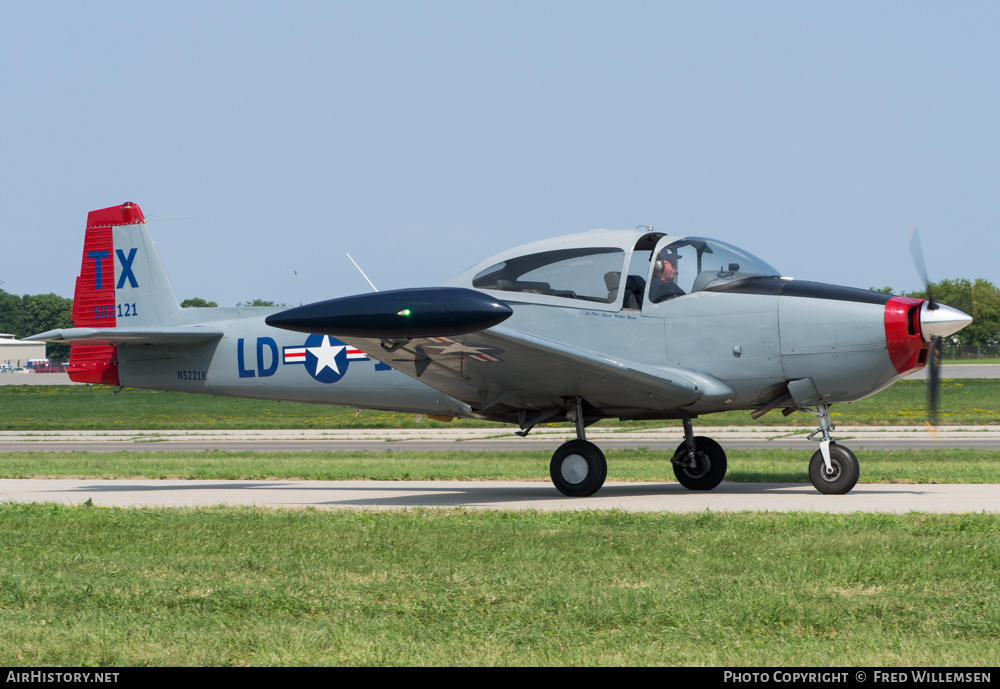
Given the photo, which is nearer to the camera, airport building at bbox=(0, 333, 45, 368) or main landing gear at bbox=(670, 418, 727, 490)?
main landing gear at bbox=(670, 418, 727, 490)

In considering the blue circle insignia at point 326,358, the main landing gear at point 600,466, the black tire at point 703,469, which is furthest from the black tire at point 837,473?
the blue circle insignia at point 326,358

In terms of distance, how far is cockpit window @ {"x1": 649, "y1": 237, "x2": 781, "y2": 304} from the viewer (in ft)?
38.1

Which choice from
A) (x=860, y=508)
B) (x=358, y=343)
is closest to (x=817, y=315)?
(x=860, y=508)

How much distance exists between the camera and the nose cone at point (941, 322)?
421 inches

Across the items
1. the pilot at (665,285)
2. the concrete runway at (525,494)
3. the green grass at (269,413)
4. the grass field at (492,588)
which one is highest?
the pilot at (665,285)

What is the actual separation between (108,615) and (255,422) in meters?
32.1

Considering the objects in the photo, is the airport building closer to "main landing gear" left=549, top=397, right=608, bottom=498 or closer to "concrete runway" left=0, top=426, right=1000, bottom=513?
"concrete runway" left=0, top=426, right=1000, bottom=513

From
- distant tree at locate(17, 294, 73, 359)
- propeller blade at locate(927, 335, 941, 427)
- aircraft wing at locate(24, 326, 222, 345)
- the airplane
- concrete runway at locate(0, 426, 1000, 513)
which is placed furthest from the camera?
distant tree at locate(17, 294, 73, 359)

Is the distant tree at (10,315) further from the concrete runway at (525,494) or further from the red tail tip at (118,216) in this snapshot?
the red tail tip at (118,216)

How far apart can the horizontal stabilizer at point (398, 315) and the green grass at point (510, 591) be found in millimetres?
1761

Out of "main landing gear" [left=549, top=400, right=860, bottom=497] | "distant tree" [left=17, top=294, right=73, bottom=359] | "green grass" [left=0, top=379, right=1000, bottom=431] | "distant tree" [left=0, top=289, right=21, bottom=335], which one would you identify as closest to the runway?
"green grass" [left=0, top=379, right=1000, bottom=431]

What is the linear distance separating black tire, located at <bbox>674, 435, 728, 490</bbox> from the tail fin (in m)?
8.01

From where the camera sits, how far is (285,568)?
6.82 meters

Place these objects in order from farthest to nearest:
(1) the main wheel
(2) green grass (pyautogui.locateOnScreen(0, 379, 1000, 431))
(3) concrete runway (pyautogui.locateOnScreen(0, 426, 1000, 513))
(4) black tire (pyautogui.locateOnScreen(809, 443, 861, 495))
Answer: (2) green grass (pyautogui.locateOnScreen(0, 379, 1000, 431)), (1) the main wheel, (4) black tire (pyautogui.locateOnScreen(809, 443, 861, 495)), (3) concrete runway (pyautogui.locateOnScreen(0, 426, 1000, 513))
